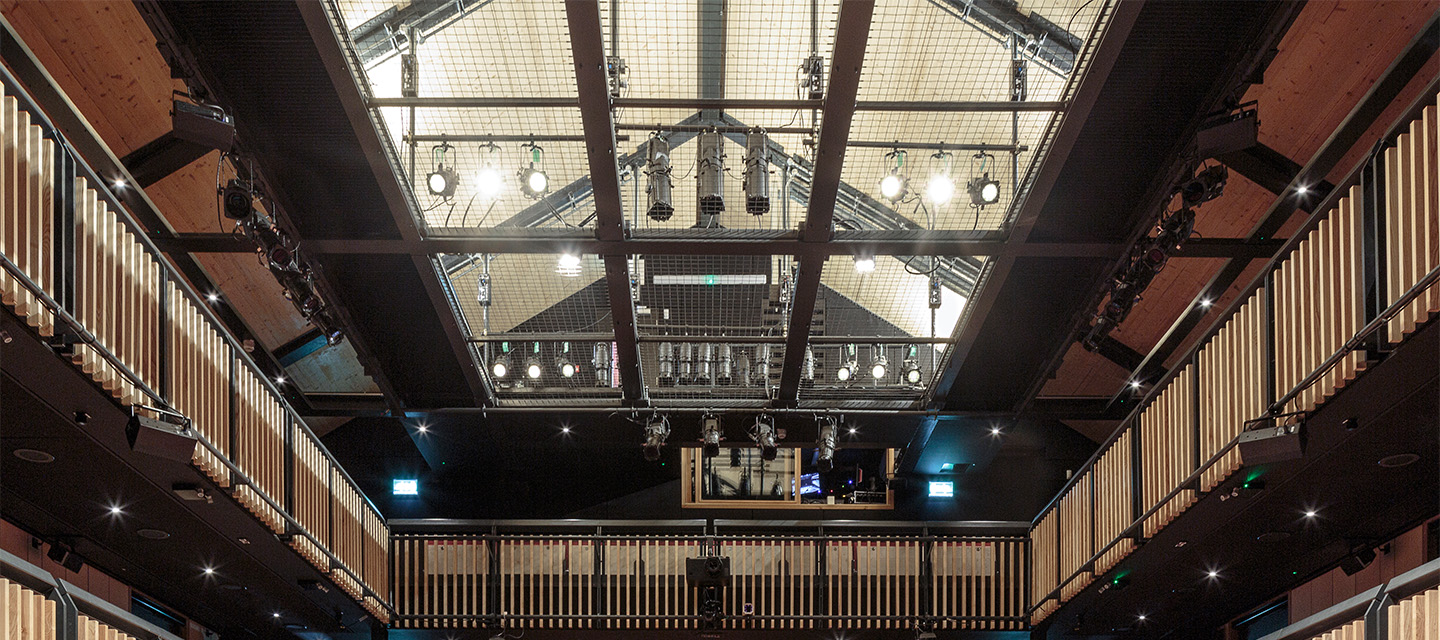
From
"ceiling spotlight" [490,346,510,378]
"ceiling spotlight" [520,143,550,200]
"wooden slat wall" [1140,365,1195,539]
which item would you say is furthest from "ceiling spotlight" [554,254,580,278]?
"wooden slat wall" [1140,365,1195,539]

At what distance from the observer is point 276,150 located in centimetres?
764

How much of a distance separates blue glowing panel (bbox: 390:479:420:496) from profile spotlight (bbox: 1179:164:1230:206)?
406 inches

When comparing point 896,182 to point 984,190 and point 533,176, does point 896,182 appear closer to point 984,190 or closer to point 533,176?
point 984,190

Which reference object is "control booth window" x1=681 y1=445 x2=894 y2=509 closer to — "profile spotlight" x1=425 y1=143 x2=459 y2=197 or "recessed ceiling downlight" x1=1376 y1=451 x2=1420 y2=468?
"profile spotlight" x1=425 y1=143 x2=459 y2=197

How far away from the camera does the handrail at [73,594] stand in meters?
5.27

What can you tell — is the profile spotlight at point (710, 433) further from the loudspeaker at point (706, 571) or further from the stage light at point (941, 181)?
the stage light at point (941, 181)

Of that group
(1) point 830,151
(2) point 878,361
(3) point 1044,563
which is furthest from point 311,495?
(3) point 1044,563

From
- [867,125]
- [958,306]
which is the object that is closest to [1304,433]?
[867,125]

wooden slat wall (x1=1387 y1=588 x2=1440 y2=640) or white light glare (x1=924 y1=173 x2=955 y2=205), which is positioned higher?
white light glare (x1=924 y1=173 x2=955 y2=205)

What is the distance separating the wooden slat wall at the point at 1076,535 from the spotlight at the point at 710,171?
4.87 metres

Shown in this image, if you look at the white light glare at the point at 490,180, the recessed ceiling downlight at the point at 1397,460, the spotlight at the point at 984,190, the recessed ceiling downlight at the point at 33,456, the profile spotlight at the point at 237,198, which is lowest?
the recessed ceiling downlight at the point at 1397,460

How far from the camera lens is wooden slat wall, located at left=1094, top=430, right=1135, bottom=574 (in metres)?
9.56

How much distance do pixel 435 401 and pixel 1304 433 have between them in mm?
8167

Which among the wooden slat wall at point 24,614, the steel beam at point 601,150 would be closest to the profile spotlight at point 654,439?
the steel beam at point 601,150
